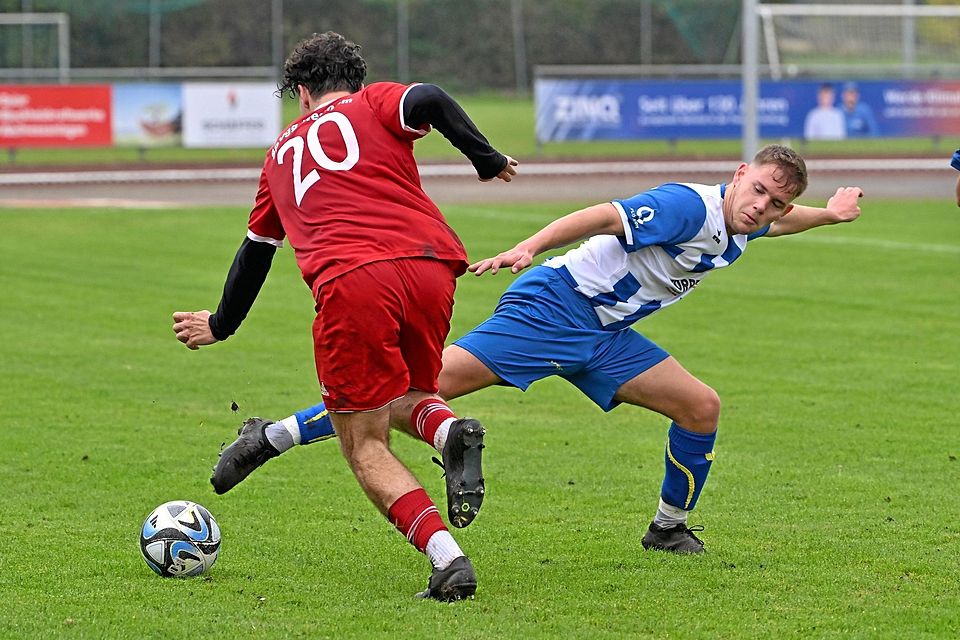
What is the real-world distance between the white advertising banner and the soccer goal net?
1266 centimetres

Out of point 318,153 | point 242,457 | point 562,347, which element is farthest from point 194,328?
point 562,347

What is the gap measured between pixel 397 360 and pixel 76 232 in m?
15.2

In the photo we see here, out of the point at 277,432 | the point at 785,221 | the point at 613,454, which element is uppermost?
the point at 785,221

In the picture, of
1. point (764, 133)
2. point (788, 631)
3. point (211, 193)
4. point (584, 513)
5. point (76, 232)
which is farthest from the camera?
point (764, 133)

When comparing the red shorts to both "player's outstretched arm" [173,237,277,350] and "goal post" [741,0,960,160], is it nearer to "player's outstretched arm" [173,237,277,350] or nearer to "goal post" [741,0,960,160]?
"player's outstretched arm" [173,237,277,350]

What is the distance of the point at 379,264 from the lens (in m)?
4.90

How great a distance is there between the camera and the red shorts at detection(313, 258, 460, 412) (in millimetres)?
4871

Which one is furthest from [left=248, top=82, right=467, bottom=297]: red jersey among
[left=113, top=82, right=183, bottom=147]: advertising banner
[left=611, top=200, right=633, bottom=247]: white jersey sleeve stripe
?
[left=113, top=82, right=183, bottom=147]: advertising banner

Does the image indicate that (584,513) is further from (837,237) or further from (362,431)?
(837,237)

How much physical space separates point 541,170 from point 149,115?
325 inches

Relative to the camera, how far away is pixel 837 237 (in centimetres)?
1930

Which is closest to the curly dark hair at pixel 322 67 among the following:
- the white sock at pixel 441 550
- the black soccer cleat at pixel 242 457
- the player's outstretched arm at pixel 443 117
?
the player's outstretched arm at pixel 443 117

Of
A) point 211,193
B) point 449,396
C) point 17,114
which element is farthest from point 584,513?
point 17,114

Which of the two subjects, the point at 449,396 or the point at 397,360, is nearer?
the point at 397,360
